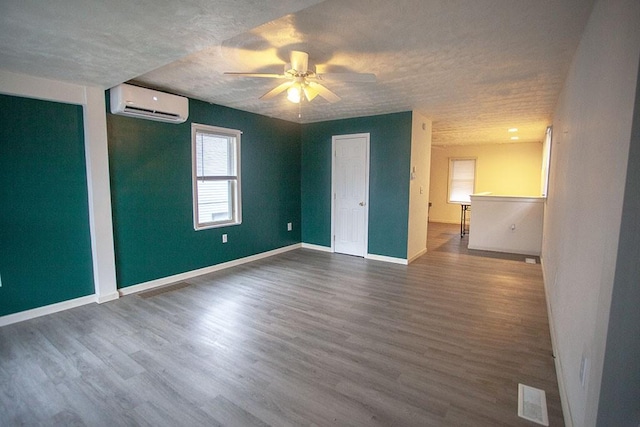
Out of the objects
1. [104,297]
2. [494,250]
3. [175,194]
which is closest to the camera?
[104,297]

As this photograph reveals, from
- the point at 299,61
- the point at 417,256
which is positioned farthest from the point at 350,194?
the point at 299,61

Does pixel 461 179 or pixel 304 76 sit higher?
pixel 304 76

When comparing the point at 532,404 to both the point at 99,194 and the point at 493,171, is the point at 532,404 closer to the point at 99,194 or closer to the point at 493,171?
the point at 99,194

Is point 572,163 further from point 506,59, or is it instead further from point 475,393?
point 475,393

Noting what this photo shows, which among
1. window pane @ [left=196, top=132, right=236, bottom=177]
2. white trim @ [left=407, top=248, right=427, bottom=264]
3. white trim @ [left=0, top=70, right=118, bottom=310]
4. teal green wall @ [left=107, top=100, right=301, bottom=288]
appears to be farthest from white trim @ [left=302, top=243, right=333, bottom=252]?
white trim @ [left=0, top=70, right=118, bottom=310]

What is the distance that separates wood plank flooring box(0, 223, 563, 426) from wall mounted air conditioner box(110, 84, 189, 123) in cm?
209

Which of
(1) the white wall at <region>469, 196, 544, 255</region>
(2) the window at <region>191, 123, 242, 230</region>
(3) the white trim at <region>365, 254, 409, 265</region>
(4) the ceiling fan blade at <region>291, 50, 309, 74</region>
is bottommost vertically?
(3) the white trim at <region>365, 254, 409, 265</region>

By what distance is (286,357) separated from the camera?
2.43 metres

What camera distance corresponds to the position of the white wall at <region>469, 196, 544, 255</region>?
223 inches

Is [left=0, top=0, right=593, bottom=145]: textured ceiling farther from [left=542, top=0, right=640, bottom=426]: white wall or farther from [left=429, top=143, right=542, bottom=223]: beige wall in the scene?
[left=429, top=143, right=542, bottom=223]: beige wall

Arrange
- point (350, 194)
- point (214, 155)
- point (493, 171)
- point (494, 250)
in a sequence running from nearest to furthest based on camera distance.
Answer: point (214, 155)
point (350, 194)
point (494, 250)
point (493, 171)

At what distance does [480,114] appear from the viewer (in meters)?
4.88

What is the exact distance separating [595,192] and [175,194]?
4197mm

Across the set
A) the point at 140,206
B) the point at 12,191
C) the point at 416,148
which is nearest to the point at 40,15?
the point at 12,191
